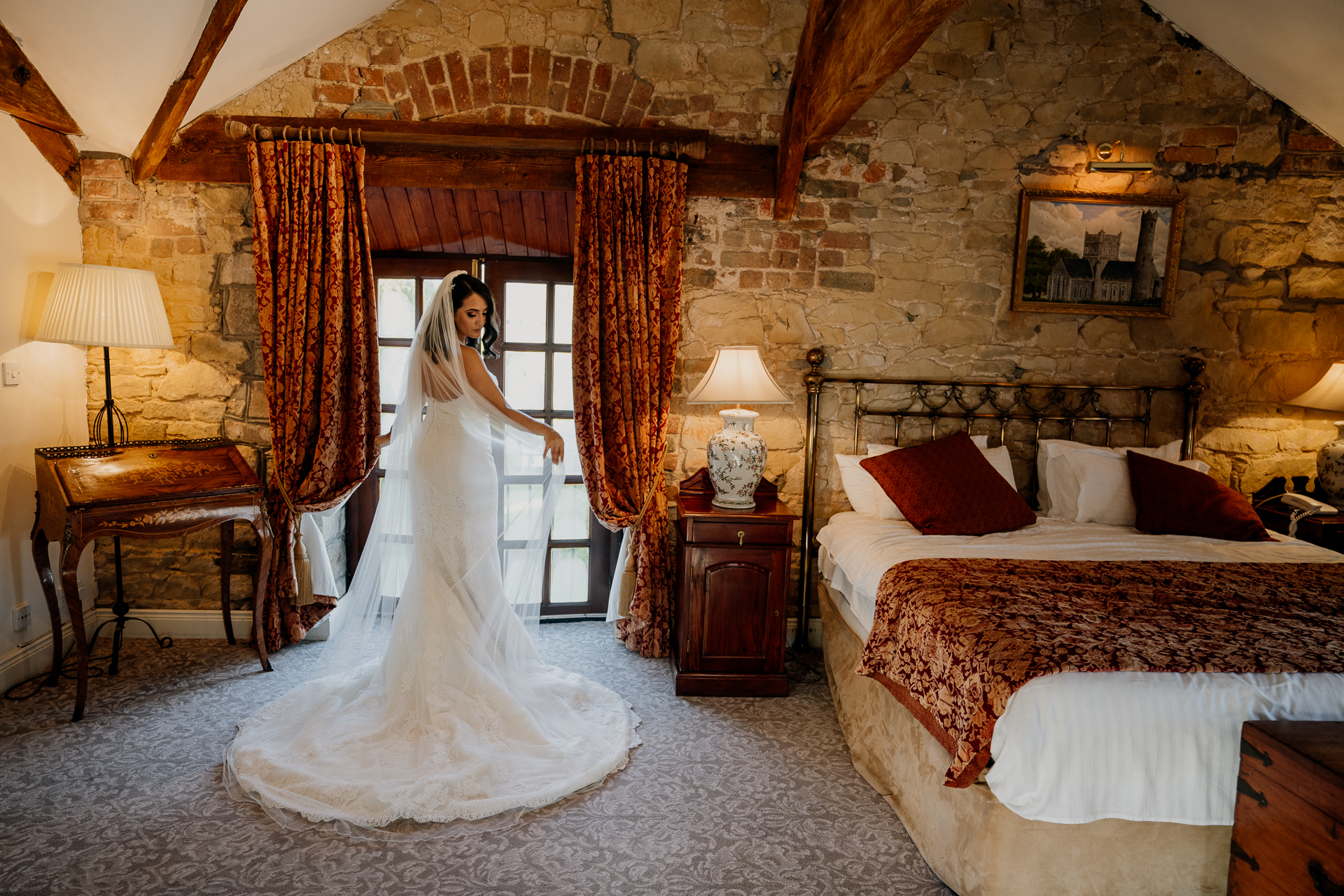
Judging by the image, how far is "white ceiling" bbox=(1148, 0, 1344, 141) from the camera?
3367mm

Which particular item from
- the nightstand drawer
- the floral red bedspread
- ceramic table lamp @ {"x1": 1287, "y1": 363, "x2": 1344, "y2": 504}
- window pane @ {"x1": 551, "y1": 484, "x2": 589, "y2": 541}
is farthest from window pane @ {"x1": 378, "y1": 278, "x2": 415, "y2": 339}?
ceramic table lamp @ {"x1": 1287, "y1": 363, "x2": 1344, "y2": 504}

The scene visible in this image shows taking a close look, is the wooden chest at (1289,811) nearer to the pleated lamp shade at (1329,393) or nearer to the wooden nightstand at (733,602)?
the wooden nightstand at (733,602)

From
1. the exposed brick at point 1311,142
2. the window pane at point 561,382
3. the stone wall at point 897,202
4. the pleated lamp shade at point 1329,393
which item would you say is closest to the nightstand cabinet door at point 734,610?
the stone wall at point 897,202

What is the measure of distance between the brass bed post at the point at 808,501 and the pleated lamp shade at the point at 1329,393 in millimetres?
2531

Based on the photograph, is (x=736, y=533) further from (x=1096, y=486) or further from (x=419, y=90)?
(x=419, y=90)

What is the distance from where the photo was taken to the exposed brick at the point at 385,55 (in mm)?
3701

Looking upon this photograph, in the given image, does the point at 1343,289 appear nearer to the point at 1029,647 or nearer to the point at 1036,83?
the point at 1036,83

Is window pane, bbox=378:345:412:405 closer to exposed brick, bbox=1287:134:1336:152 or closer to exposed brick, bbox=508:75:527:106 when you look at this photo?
exposed brick, bbox=508:75:527:106

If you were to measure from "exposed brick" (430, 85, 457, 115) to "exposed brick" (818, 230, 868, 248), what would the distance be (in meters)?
1.96

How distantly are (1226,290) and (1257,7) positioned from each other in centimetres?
137

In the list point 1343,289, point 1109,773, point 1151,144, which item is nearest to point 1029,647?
point 1109,773

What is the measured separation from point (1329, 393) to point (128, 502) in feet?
18.7

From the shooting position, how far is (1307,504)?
148 inches

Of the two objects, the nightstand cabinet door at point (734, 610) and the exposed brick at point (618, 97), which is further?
the exposed brick at point (618, 97)
